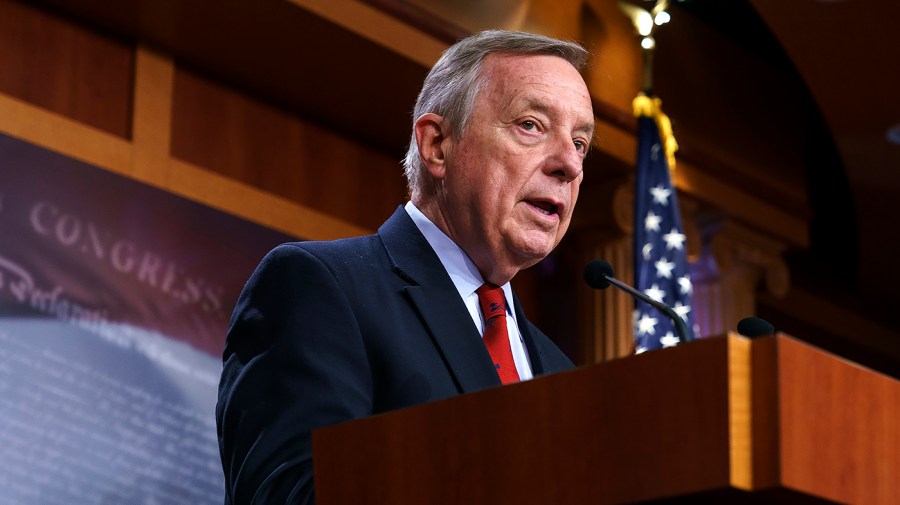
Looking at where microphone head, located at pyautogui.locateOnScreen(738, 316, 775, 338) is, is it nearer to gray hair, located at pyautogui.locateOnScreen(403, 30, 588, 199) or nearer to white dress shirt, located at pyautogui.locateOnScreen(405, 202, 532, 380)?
white dress shirt, located at pyautogui.locateOnScreen(405, 202, 532, 380)

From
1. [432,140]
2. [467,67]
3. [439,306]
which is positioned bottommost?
[439,306]

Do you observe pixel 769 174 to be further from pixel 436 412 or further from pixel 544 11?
Result: pixel 436 412

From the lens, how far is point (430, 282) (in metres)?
2.14

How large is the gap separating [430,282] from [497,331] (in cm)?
13

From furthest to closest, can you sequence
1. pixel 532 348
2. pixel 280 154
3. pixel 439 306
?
1. pixel 280 154
2. pixel 532 348
3. pixel 439 306

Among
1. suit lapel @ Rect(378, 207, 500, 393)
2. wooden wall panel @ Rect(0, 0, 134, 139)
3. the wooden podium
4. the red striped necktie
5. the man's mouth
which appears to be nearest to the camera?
the wooden podium

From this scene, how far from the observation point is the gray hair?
243cm

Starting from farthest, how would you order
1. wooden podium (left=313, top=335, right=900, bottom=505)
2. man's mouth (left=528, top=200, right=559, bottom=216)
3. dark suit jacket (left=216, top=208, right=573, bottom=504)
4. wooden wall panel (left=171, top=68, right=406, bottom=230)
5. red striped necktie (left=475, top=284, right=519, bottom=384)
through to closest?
wooden wall panel (left=171, top=68, right=406, bottom=230) → man's mouth (left=528, top=200, right=559, bottom=216) → red striped necktie (left=475, top=284, right=519, bottom=384) → dark suit jacket (left=216, top=208, right=573, bottom=504) → wooden podium (left=313, top=335, right=900, bottom=505)

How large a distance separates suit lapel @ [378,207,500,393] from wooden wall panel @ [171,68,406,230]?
13.3 feet

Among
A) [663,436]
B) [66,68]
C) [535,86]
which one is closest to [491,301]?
[535,86]

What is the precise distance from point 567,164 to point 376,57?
410 centimetres

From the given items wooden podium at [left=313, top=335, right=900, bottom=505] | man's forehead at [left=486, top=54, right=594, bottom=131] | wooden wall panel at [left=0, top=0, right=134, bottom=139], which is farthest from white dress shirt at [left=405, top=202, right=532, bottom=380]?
wooden wall panel at [left=0, top=0, right=134, bottom=139]

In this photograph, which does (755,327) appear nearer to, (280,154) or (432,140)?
(432,140)

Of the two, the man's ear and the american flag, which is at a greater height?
the american flag
